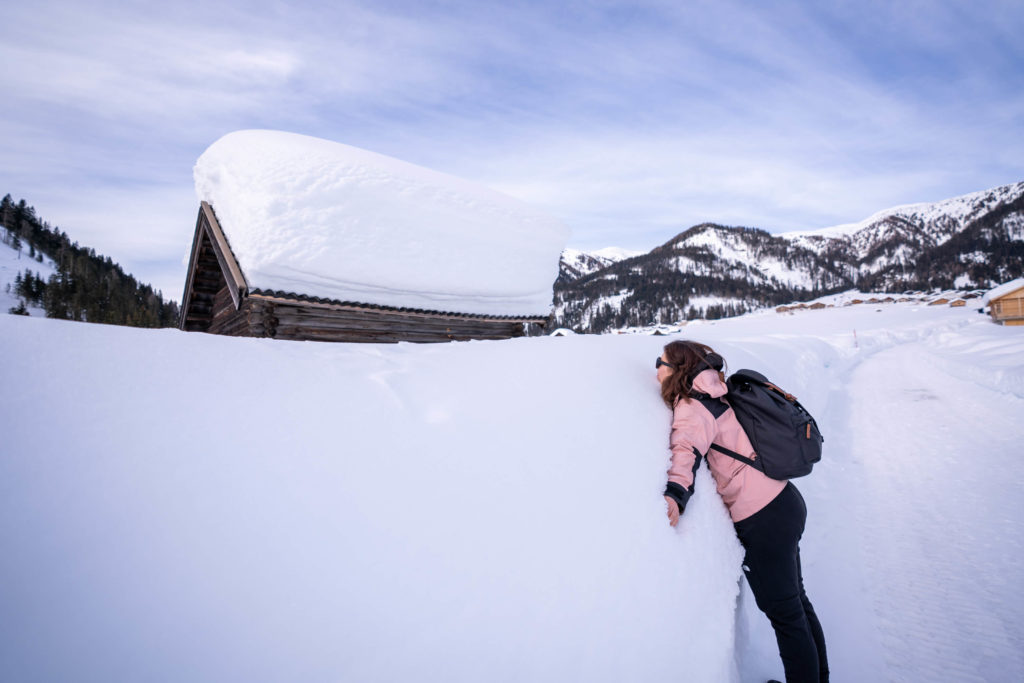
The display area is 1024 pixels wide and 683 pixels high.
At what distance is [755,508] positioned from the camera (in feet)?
8.23

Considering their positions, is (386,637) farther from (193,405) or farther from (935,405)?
(935,405)

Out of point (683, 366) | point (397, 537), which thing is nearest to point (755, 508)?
point (683, 366)

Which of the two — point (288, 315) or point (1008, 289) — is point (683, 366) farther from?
point (1008, 289)

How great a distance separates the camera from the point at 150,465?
198cm

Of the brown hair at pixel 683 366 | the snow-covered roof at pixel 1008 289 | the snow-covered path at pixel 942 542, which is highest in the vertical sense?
the snow-covered roof at pixel 1008 289

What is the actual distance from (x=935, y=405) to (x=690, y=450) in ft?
31.4

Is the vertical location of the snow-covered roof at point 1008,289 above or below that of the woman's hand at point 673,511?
above

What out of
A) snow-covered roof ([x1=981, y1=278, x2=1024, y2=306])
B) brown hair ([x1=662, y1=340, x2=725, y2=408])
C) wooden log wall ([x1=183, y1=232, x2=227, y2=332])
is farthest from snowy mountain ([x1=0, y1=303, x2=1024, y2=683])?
snow-covered roof ([x1=981, y1=278, x2=1024, y2=306])

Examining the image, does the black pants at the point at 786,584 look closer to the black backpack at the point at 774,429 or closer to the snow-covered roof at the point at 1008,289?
the black backpack at the point at 774,429

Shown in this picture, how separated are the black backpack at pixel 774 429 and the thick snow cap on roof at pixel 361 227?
6.05 meters

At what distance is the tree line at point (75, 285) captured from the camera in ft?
151

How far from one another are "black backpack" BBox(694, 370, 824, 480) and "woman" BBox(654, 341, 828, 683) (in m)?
0.05

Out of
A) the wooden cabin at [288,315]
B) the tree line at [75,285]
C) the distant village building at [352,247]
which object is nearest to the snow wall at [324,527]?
the distant village building at [352,247]

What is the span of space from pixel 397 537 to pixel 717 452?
6.57ft
